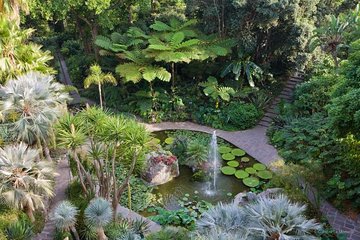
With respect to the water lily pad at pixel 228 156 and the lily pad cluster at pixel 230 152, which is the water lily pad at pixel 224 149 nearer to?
the lily pad cluster at pixel 230 152

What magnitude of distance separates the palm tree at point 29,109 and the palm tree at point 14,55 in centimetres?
187

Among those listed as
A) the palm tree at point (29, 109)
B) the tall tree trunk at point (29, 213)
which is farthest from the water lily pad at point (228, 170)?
the tall tree trunk at point (29, 213)

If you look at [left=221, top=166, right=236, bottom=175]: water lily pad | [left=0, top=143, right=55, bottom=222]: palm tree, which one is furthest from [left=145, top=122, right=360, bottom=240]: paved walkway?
[left=0, top=143, right=55, bottom=222]: palm tree

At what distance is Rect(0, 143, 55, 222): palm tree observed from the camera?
893 cm

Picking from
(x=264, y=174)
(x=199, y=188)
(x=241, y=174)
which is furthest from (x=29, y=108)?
(x=264, y=174)

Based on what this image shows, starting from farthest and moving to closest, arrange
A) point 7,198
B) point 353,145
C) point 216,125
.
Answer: point 216,125, point 353,145, point 7,198

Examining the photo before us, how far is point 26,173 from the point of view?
9.23 m

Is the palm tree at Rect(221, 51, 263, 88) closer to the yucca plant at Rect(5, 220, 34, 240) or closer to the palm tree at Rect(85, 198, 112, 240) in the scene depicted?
the palm tree at Rect(85, 198, 112, 240)

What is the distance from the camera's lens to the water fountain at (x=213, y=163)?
1300 centimetres

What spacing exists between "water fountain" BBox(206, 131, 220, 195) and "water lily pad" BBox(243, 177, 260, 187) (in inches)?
40.4

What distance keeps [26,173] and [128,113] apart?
8.93 meters

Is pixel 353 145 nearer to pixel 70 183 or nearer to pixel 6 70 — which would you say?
pixel 70 183

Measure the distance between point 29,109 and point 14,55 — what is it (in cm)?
326

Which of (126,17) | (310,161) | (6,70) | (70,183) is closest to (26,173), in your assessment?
(70,183)
